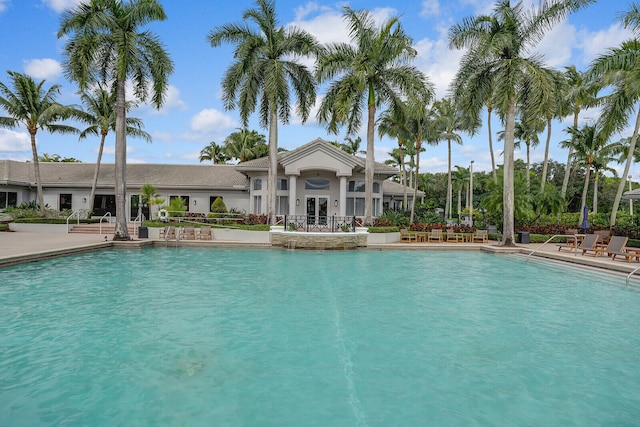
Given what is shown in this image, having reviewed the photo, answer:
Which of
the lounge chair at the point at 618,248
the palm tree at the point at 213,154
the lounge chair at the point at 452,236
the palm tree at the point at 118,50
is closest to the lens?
the lounge chair at the point at 618,248

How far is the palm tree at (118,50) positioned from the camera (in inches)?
767

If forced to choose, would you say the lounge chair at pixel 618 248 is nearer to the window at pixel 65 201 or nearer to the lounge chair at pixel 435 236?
the lounge chair at pixel 435 236

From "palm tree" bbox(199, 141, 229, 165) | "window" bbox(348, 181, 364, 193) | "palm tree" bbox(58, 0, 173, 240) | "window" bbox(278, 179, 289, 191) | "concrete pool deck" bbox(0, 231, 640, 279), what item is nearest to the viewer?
"concrete pool deck" bbox(0, 231, 640, 279)

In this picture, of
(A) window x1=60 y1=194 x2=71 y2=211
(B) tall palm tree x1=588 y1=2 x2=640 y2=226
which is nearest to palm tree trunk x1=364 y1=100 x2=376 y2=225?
(B) tall palm tree x1=588 y1=2 x2=640 y2=226

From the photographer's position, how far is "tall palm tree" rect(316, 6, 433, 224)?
2277 centimetres

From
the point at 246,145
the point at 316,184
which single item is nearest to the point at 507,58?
the point at 316,184

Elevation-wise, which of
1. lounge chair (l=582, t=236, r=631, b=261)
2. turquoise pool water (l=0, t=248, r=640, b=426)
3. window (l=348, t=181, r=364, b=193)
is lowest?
turquoise pool water (l=0, t=248, r=640, b=426)

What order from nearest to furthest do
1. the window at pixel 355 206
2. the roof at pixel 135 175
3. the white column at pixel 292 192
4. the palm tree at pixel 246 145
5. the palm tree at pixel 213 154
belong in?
the white column at pixel 292 192 → the window at pixel 355 206 → the roof at pixel 135 175 → the palm tree at pixel 246 145 → the palm tree at pixel 213 154

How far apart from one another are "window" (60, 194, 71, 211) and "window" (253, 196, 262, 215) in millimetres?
15749

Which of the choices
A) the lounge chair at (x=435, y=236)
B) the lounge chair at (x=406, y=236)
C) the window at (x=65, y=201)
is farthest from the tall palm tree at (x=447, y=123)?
the window at (x=65, y=201)

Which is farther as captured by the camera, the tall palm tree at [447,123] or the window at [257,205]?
the tall palm tree at [447,123]

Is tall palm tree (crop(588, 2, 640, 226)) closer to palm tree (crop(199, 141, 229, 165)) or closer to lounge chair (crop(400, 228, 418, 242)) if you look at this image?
lounge chair (crop(400, 228, 418, 242))

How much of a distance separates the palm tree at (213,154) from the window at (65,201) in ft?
83.7

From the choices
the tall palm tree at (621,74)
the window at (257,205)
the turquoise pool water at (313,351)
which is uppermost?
the tall palm tree at (621,74)
